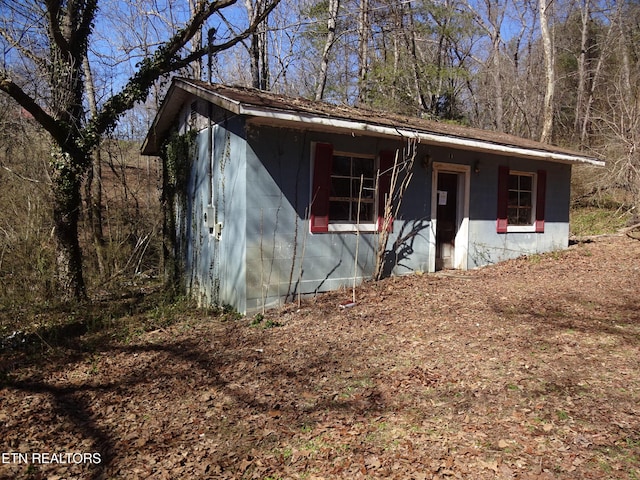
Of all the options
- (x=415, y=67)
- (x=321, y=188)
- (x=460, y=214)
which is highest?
(x=415, y=67)

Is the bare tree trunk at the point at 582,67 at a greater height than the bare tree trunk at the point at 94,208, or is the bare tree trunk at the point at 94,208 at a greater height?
the bare tree trunk at the point at 582,67

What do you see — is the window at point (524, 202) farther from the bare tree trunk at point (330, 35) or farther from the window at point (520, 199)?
the bare tree trunk at point (330, 35)

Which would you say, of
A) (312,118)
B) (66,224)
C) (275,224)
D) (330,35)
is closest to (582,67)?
(330,35)

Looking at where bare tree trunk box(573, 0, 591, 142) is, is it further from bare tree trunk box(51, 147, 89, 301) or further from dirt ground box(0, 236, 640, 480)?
bare tree trunk box(51, 147, 89, 301)

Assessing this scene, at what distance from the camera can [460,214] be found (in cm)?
908

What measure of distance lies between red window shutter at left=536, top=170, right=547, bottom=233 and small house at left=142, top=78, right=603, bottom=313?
0.02 m

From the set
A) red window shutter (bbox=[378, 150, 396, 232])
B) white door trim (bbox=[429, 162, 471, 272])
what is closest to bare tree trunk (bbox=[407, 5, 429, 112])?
white door trim (bbox=[429, 162, 471, 272])

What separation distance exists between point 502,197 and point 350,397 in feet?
23.4

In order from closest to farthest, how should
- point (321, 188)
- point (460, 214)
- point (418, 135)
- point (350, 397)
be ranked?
point (350, 397) → point (321, 188) → point (418, 135) → point (460, 214)

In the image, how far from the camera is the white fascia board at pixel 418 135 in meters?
5.85

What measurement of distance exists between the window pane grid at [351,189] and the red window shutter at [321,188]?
22 centimetres

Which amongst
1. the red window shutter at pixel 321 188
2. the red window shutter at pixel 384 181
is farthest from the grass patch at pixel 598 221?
the red window shutter at pixel 321 188

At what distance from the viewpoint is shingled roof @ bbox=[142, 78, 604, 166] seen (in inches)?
234

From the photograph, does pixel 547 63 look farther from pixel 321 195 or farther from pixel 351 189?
pixel 321 195
